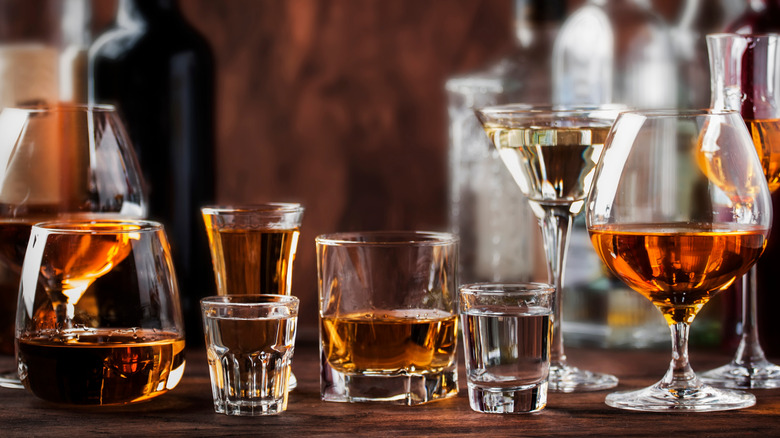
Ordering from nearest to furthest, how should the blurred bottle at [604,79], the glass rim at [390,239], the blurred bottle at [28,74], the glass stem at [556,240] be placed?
the glass rim at [390,239] < the glass stem at [556,240] < the blurred bottle at [604,79] < the blurred bottle at [28,74]

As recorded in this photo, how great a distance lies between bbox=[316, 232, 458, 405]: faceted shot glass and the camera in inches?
33.6

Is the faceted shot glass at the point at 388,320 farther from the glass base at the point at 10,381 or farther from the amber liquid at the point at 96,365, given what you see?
the glass base at the point at 10,381

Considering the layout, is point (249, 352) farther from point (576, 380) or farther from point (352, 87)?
point (352, 87)

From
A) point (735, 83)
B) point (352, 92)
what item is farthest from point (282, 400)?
point (352, 92)

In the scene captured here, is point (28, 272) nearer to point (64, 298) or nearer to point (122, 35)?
point (64, 298)

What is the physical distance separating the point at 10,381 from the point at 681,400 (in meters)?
0.57

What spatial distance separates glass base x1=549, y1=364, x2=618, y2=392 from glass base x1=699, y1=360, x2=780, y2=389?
0.09m

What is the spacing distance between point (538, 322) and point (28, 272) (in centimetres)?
41

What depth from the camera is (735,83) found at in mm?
931

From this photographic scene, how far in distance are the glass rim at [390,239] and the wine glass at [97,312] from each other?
0.14 m

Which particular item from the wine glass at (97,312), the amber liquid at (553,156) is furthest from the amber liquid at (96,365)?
the amber liquid at (553,156)

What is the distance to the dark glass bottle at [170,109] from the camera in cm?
114

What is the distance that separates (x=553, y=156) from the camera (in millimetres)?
948

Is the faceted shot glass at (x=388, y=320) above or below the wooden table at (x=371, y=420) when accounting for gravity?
above
